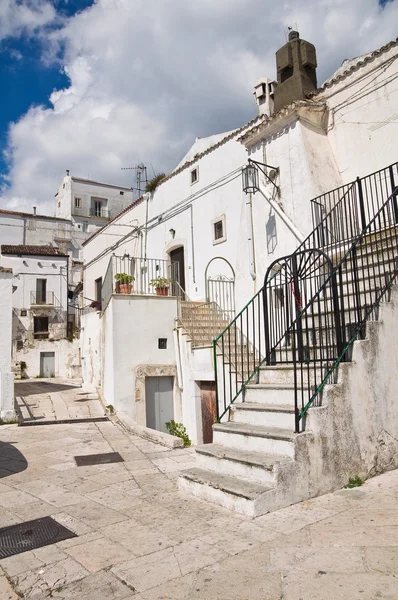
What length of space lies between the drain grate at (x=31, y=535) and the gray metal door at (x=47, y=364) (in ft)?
76.8

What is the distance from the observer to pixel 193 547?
3.20m

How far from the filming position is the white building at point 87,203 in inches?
1420

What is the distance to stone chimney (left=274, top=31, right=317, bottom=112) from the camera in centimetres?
1086

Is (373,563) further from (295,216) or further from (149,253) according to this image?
(149,253)

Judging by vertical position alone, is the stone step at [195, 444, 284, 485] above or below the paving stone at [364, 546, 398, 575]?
above

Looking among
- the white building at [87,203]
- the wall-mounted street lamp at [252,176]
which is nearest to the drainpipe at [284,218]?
the wall-mounted street lamp at [252,176]

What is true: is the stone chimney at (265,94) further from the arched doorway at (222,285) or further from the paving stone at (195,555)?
the paving stone at (195,555)

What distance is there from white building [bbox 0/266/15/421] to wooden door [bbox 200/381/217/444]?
13.8 feet

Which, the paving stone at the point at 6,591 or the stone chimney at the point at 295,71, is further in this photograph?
the stone chimney at the point at 295,71

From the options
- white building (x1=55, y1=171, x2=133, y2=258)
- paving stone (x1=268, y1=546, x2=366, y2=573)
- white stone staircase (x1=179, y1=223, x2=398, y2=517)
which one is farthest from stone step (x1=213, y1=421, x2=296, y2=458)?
white building (x1=55, y1=171, x2=133, y2=258)

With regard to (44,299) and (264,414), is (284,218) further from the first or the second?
(44,299)

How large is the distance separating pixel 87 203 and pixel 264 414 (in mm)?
34790

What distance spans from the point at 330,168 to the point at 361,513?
7.84 m

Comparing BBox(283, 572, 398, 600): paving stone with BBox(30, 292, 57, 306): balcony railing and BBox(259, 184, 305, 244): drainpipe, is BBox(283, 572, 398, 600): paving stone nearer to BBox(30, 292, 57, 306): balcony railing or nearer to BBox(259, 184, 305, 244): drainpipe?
BBox(259, 184, 305, 244): drainpipe
